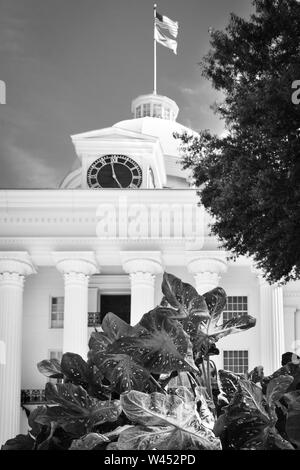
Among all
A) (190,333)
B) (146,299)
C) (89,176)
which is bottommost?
(190,333)

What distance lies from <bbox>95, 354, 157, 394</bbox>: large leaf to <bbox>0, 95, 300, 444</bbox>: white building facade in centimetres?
4106

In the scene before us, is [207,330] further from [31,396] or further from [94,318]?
[94,318]

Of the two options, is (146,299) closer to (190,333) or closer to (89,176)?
(89,176)

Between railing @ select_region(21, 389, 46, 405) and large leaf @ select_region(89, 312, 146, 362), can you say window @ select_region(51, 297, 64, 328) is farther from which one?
large leaf @ select_region(89, 312, 146, 362)

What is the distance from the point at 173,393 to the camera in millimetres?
1834

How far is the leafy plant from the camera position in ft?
5.55

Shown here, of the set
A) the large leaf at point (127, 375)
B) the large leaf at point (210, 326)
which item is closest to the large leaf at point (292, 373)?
the large leaf at point (210, 326)

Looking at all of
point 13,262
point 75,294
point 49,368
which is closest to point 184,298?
point 49,368

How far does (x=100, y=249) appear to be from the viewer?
45625 mm

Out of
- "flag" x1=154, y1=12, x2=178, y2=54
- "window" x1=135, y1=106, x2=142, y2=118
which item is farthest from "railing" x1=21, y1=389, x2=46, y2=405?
"window" x1=135, y1=106, x2=142, y2=118

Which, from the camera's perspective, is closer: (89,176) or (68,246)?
(68,246)

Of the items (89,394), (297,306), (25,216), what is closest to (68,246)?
(25,216)
